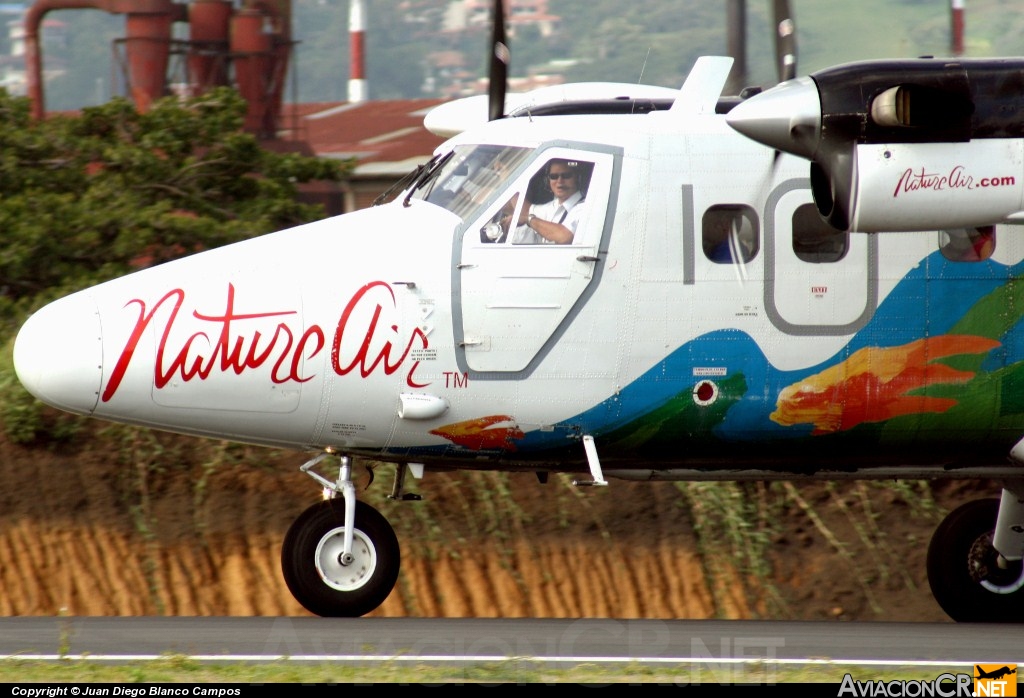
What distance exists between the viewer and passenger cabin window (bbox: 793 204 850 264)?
24.2 ft

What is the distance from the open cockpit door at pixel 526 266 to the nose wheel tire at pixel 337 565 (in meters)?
1.11

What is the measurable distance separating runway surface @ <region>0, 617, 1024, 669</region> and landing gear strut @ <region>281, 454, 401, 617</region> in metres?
0.11

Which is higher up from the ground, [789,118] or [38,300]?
[789,118]

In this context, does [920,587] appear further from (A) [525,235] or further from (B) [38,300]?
(B) [38,300]

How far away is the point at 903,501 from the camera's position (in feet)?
35.8

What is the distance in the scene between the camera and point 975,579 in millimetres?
8586

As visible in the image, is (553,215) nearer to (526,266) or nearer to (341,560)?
(526,266)

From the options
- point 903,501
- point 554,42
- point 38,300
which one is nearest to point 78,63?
point 554,42

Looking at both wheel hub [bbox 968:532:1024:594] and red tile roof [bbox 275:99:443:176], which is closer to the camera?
wheel hub [bbox 968:532:1024:594]

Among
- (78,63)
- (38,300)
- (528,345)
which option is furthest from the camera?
(78,63)

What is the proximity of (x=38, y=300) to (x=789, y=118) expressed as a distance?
8.07 m

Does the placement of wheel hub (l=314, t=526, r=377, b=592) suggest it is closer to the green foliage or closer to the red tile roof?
the green foliage

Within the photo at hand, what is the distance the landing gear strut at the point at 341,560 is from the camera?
729cm

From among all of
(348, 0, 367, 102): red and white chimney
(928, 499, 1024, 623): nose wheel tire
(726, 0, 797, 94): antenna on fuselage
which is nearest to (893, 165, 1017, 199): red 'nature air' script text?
(726, 0, 797, 94): antenna on fuselage
